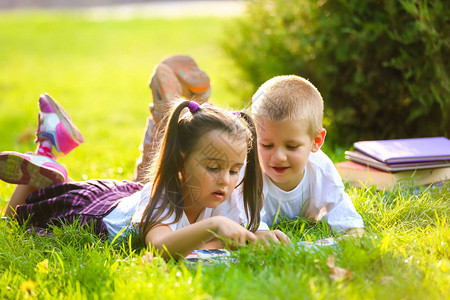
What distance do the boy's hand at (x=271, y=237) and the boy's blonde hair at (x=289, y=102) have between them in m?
0.66

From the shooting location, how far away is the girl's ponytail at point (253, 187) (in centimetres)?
313

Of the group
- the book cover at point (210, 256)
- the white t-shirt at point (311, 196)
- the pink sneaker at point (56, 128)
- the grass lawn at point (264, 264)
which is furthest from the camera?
the pink sneaker at point (56, 128)

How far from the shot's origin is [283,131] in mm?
3156

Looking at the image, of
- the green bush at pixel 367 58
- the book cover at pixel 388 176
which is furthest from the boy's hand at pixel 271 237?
the green bush at pixel 367 58

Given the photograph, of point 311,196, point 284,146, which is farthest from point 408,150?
point 284,146

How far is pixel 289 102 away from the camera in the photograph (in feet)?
10.4

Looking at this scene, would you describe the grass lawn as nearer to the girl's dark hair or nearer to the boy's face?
the girl's dark hair

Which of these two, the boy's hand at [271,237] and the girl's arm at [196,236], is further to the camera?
the boy's hand at [271,237]

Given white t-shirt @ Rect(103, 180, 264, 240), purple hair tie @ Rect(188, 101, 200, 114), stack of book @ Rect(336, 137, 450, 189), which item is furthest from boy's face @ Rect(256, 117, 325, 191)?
stack of book @ Rect(336, 137, 450, 189)

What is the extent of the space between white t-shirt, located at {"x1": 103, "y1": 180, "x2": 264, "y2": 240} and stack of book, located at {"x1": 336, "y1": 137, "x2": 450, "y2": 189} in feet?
3.80

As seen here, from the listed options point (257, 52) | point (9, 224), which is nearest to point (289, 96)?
point (9, 224)

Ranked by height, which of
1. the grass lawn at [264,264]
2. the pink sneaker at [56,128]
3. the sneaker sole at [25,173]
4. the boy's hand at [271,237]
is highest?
the pink sneaker at [56,128]

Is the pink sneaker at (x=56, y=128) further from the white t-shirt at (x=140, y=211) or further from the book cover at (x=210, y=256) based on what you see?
the book cover at (x=210, y=256)

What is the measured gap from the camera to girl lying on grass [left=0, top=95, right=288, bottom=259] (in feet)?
9.11
